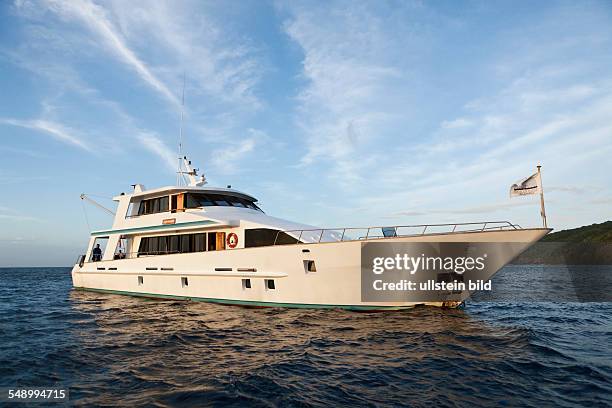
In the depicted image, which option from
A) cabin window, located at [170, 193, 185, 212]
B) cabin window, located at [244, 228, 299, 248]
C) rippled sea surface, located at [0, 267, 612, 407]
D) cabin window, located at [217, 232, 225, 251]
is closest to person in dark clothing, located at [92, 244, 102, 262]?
cabin window, located at [170, 193, 185, 212]

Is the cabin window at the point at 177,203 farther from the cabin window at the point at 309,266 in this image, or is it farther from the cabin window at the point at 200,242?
the cabin window at the point at 309,266

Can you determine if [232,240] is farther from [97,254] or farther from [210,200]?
[97,254]

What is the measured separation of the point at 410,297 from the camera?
1180cm

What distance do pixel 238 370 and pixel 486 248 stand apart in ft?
27.0

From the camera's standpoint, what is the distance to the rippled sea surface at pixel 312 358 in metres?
5.90

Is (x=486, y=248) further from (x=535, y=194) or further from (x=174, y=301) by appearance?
(x=174, y=301)

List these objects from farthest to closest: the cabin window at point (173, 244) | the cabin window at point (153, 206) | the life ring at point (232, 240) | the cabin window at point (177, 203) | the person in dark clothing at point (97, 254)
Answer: the person in dark clothing at point (97, 254) < the cabin window at point (153, 206) < the cabin window at point (177, 203) < the cabin window at point (173, 244) < the life ring at point (232, 240)

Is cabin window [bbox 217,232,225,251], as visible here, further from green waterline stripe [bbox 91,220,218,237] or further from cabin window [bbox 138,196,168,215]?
cabin window [bbox 138,196,168,215]

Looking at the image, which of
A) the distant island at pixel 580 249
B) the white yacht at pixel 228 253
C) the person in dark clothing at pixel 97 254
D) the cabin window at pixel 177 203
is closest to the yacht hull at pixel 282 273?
the white yacht at pixel 228 253

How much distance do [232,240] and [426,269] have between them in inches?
293

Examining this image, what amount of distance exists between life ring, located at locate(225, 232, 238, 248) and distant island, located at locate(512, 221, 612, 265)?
94.0 meters

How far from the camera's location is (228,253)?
1416 centimetres

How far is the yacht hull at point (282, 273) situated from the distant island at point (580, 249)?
9248 centimetres

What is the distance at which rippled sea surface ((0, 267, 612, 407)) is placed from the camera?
19.4 ft
